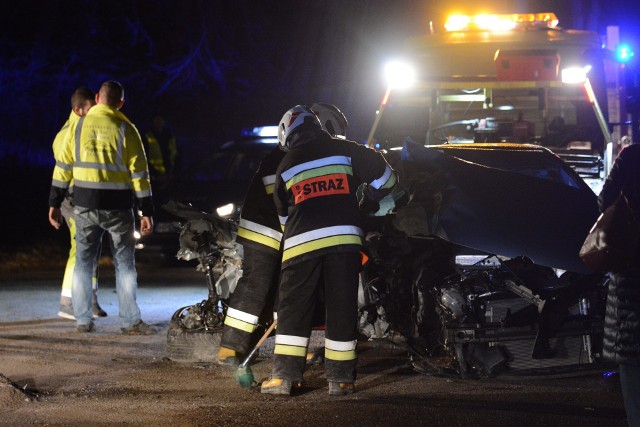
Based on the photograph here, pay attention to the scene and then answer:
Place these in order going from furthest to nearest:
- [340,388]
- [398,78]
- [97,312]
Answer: [398,78] < [97,312] < [340,388]

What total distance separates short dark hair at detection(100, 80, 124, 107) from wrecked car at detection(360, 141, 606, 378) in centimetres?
238

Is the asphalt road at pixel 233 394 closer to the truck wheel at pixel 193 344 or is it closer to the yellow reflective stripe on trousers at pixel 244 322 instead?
the truck wheel at pixel 193 344

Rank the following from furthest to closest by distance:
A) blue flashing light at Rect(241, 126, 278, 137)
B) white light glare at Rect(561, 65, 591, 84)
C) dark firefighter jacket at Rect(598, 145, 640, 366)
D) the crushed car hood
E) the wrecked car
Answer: blue flashing light at Rect(241, 126, 278, 137) < white light glare at Rect(561, 65, 591, 84) < the crushed car hood < the wrecked car < dark firefighter jacket at Rect(598, 145, 640, 366)

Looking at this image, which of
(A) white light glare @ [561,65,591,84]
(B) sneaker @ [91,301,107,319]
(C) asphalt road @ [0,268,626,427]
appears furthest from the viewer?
(A) white light glare @ [561,65,591,84]

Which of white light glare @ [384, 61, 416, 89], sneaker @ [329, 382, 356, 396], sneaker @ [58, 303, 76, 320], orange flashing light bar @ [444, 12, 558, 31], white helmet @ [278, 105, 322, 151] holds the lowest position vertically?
sneaker @ [329, 382, 356, 396]

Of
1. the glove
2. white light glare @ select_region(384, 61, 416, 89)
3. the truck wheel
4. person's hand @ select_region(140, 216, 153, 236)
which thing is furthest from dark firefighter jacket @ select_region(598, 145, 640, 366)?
white light glare @ select_region(384, 61, 416, 89)

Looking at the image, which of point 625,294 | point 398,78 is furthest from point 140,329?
point 625,294

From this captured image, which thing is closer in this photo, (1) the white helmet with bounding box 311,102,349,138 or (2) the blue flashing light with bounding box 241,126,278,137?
(1) the white helmet with bounding box 311,102,349,138

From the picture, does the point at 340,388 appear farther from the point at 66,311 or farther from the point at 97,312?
the point at 97,312

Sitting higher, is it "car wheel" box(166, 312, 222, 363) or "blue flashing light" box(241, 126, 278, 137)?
"blue flashing light" box(241, 126, 278, 137)

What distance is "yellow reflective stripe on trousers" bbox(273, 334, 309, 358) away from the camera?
5.92 metres

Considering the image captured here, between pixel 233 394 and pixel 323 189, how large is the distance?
1260 mm

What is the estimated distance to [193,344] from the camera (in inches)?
269

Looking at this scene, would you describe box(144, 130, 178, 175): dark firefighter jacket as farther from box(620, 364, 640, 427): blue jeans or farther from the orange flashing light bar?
box(620, 364, 640, 427): blue jeans
